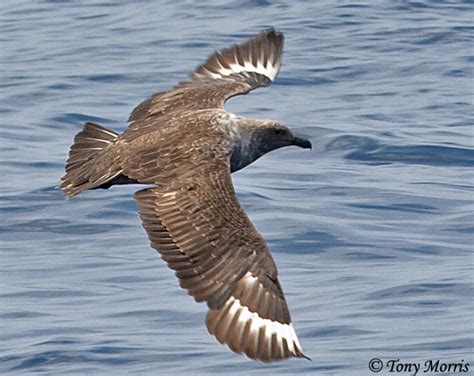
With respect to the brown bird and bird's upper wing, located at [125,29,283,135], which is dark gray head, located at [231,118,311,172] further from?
bird's upper wing, located at [125,29,283,135]

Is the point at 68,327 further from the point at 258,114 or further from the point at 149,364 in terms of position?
the point at 258,114

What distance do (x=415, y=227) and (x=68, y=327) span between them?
2731 millimetres

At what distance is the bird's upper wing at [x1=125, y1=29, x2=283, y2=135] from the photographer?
9617 mm

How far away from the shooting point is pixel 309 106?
1370 cm

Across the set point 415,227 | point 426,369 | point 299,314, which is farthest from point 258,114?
point 426,369

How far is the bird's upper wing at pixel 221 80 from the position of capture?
962cm

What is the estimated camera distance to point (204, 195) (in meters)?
8.02

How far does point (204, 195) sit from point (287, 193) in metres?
3.58

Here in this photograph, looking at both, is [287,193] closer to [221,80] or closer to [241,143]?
[221,80]

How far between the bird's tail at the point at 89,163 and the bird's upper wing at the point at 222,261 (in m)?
0.39

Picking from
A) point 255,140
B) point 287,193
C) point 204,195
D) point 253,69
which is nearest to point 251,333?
point 204,195

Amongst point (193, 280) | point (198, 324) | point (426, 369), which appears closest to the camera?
point (193, 280)

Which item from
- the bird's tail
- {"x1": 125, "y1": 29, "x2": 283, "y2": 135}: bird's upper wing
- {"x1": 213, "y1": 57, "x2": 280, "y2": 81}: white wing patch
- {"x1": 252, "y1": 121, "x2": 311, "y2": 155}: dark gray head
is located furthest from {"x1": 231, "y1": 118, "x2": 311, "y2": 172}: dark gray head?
{"x1": 213, "y1": 57, "x2": 280, "y2": 81}: white wing patch

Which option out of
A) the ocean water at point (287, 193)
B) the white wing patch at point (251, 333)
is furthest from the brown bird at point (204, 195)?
the ocean water at point (287, 193)
